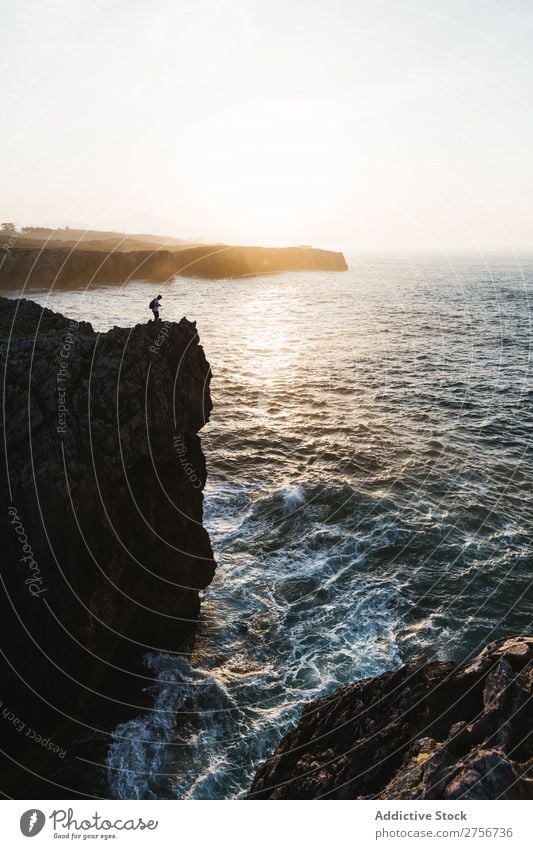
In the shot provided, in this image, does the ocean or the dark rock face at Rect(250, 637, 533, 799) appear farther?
the ocean

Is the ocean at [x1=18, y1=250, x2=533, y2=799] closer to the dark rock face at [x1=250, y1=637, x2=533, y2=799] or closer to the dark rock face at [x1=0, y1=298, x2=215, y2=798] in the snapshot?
the dark rock face at [x1=0, y1=298, x2=215, y2=798]

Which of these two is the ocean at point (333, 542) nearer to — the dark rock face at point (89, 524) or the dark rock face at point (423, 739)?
the dark rock face at point (89, 524)

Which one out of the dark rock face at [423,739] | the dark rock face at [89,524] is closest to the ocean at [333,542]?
the dark rock face at [89,524]

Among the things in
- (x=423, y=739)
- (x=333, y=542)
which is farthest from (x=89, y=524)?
(x=333, y=542)

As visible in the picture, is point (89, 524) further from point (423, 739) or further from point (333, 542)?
point (333, 542)

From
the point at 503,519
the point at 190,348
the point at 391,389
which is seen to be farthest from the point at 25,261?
the point at 503,519

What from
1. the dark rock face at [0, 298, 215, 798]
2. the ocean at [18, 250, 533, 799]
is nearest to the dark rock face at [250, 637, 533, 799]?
the ocean at [18, 250, 533, 799]
